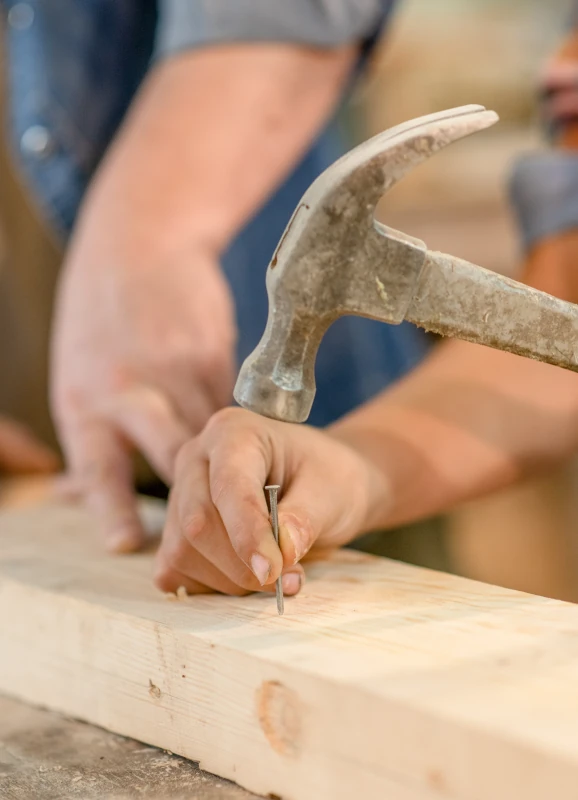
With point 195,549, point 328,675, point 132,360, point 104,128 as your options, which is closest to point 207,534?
point 195,549

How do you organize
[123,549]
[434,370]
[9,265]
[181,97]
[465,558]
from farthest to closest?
[9,265] → [465,558] → [181,97] → [434,370] → [123,549]

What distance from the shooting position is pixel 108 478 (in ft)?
2.99

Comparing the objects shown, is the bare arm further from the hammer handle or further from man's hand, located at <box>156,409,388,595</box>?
the hammer handle

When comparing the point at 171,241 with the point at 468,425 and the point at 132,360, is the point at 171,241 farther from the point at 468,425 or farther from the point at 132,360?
the point at 468,425

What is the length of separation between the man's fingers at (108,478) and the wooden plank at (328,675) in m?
0.07

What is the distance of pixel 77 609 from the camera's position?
2.13ft

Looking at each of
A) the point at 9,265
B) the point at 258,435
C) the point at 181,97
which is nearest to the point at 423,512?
the point at 258,435

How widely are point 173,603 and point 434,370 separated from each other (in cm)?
42

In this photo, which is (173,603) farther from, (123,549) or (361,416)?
(361,416)

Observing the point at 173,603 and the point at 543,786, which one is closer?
the point at 543,786

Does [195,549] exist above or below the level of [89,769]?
above

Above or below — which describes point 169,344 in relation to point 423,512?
above

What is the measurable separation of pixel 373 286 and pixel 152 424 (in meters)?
0.45

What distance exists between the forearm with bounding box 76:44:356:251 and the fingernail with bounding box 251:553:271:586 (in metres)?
0.54
